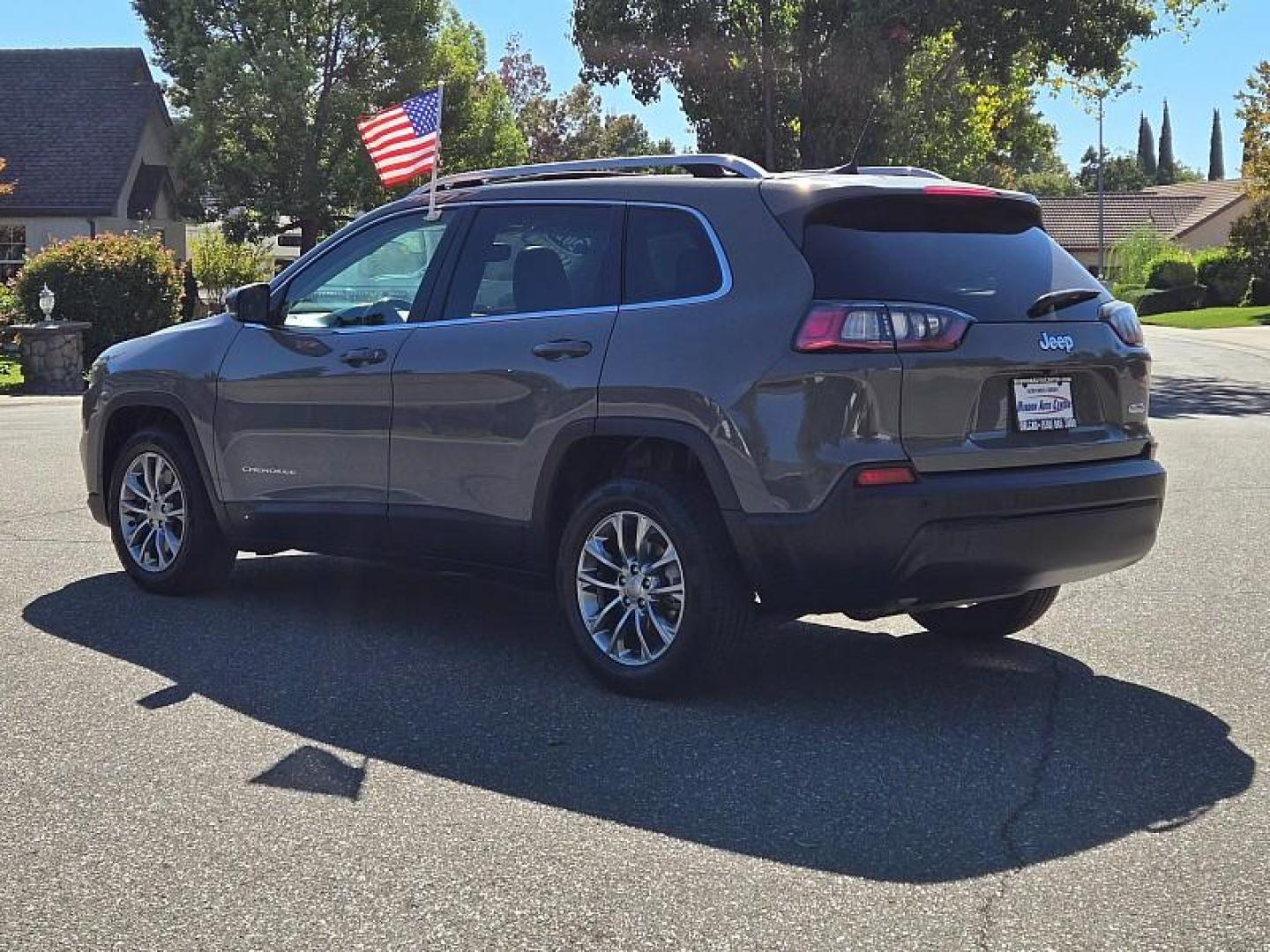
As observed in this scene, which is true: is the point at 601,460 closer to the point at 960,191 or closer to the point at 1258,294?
the point at 960,191

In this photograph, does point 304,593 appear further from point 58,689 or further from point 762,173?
point 762,173

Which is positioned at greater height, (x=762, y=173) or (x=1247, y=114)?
(x=1247, y=114)

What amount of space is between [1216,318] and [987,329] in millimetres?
52543

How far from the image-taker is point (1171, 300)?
64750 millimetres

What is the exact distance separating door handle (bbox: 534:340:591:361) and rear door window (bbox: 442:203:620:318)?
17 cm

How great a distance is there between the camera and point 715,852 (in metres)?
4.57

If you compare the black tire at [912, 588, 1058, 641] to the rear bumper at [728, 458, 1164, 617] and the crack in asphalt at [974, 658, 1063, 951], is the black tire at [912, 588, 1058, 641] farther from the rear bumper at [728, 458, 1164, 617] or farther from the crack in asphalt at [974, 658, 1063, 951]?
the rear bumper at [728, 458, 1164, 617]

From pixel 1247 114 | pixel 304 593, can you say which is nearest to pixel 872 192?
pixel 304 593

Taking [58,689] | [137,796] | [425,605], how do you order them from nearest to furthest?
1. [137,796]
2. [58,689]
3. [425,605]

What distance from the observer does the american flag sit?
455 inches

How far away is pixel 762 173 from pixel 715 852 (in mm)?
2725

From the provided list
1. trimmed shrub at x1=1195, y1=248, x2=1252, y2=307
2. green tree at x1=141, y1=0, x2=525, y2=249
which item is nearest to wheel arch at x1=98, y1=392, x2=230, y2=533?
green tree at x1=141, y1=0, x2=525, y2=249

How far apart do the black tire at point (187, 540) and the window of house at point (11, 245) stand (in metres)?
37.2

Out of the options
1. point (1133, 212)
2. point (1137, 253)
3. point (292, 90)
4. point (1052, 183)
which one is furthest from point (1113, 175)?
point (292, 90)
